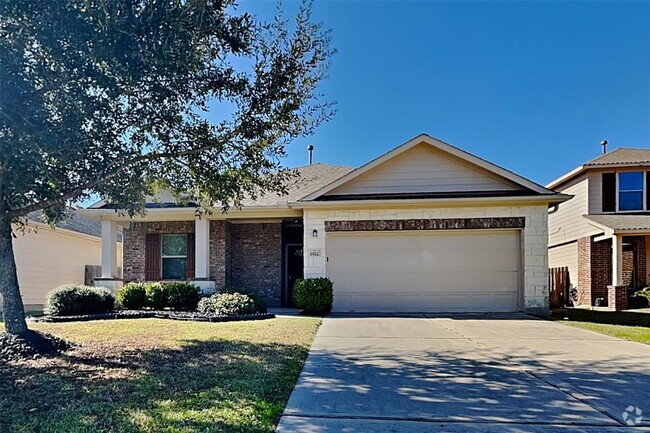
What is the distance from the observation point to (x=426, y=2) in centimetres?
1127

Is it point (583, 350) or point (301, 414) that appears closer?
point (301, 414)

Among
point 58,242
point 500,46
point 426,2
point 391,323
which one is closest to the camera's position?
point 391,323

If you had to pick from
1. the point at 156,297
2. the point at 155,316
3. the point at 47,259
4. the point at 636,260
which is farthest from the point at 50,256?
the point at 636,260

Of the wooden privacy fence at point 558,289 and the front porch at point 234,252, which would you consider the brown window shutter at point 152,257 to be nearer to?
the front porch at point 234,252

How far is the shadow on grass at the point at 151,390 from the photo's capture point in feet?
11.6

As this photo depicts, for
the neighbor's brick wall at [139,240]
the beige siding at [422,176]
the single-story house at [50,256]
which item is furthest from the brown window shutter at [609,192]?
the single-story house at [50,256]

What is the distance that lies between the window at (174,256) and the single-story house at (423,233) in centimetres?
150

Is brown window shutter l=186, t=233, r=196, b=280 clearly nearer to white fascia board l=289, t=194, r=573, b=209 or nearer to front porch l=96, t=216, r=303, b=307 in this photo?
front porch l=96, t=216, r=303, b=307

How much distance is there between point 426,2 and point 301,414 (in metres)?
10.9

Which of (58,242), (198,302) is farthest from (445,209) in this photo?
(58,242)

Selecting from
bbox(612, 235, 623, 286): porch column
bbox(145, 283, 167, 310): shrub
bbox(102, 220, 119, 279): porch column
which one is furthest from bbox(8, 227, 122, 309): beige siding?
bbox(612, 235, 623, 286): porch column

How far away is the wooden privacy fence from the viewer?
15750 millimetres

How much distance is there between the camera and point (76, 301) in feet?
36.4

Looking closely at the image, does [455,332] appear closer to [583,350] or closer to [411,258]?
[583,350]
